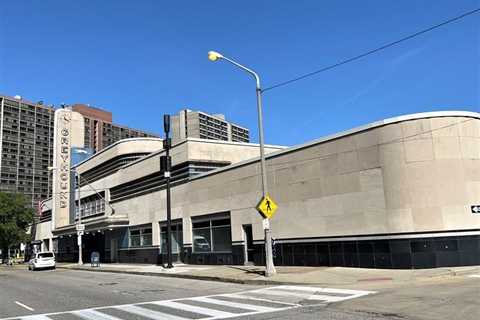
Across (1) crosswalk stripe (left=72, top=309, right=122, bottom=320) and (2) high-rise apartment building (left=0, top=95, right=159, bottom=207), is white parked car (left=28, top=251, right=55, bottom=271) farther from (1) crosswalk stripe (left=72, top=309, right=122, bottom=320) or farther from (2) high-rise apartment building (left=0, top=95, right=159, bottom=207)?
(2) high-rise apartment building (left=0, top=95, right=159, bottom=207)

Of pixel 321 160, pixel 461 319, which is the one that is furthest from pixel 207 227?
pixel 461 319

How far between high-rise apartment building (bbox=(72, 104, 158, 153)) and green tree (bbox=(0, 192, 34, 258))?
12737mm

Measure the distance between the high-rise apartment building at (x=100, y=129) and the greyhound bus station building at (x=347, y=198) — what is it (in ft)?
155

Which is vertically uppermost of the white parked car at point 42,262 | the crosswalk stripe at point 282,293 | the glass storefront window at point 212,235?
the glass storefront window at point 212,235

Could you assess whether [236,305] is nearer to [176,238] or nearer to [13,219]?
[176,238]

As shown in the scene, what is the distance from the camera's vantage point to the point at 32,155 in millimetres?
83875

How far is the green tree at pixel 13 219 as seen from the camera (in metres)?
69.4

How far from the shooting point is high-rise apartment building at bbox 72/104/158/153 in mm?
80500

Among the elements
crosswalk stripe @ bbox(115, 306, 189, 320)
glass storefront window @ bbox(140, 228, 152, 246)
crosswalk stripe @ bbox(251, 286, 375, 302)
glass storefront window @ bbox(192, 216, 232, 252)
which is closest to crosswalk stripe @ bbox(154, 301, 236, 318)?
crosswalk stripe @ bbox(115, 306, 189, 320)

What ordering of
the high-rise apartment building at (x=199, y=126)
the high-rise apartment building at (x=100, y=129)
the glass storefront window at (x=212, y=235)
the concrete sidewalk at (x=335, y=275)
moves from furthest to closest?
the high-rise apartment building at (x=100, y=129)
the high-rise apartment building at (x=199, y=126)
the glass storefront window at (x=212, y=235)
the concrete sidewalk at (x=335, y=275)

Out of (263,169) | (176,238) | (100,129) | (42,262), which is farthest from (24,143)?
(263,169)

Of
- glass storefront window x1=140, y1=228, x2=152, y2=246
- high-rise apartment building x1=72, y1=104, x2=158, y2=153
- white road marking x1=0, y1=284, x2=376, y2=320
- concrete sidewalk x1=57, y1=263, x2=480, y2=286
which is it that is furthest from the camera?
high-rise apartment building x1=72, y1=104, x2=158, y2=153

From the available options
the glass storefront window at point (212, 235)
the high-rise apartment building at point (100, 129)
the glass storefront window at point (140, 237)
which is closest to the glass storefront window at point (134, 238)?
the glass storefront window at point (140, 237)

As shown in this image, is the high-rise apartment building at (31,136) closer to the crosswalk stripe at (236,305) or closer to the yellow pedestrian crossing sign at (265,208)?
the yellow pedestrian crossing sign at (265,208)
